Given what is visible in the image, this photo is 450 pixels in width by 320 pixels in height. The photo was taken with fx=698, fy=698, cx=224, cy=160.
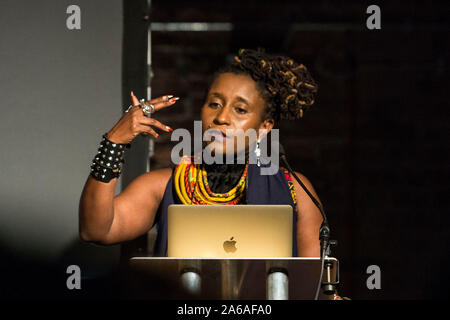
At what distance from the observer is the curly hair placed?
254cm

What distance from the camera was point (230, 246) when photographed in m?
1.76

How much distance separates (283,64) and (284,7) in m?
0.79

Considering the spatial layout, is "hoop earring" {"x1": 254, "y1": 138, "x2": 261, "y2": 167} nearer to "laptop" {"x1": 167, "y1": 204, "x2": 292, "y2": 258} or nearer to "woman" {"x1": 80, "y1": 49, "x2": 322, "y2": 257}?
"woman" {"x1": 80, "y1": 49, "x2": 322, "y2": 257}

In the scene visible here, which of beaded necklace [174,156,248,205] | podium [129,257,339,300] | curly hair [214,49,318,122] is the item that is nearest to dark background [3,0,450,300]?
curly hair [214,49,318,122]

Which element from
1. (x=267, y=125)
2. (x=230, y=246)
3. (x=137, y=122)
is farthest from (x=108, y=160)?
(x=267, y=125)

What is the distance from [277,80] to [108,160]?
32.2 inches

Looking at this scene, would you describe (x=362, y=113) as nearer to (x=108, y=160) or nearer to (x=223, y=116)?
(x=223, y=116)

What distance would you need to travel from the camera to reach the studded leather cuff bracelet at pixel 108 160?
1.99 metres

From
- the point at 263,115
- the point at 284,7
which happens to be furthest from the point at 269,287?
the point at 284,7

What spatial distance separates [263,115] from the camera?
253 centimetres

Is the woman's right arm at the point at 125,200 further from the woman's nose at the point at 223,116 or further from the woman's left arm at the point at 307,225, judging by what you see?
the woman's left arm at the point at 307,225

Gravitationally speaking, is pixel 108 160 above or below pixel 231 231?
above

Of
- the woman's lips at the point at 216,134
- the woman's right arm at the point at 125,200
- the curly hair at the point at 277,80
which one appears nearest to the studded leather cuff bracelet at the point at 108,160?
the woman's right arm at the point at 125,200
